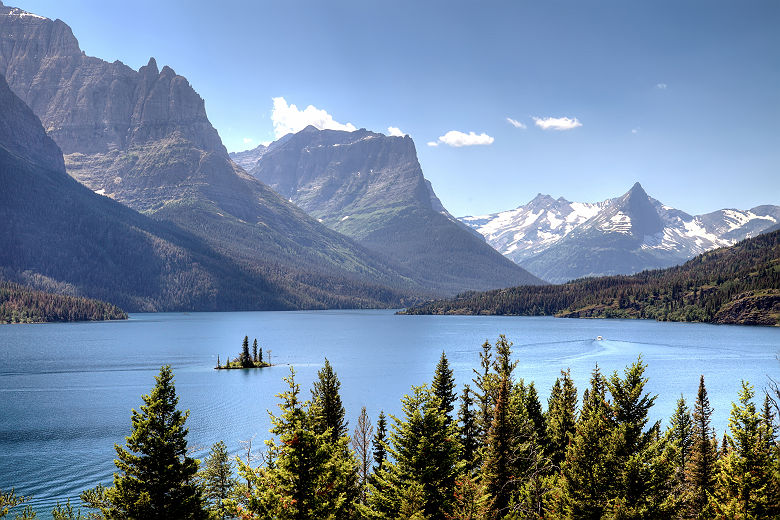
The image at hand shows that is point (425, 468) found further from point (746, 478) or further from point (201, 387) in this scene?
point (201, 387)

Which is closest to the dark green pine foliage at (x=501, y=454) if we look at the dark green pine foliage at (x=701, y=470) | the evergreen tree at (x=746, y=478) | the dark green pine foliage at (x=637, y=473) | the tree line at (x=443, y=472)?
the tree line at (x=443, y=472)

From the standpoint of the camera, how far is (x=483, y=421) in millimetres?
47312

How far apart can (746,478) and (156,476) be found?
35209 mm

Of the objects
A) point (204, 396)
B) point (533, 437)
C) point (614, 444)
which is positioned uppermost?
point (614, 444)

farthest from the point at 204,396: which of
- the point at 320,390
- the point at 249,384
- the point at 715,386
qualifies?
the point at 715,386

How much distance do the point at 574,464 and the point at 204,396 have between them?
9790 cm

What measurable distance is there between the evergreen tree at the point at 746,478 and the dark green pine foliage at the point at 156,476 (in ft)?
106

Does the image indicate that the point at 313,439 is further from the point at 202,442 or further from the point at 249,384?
the point at 249,384

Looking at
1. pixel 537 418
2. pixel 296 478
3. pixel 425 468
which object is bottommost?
pixel 537 418

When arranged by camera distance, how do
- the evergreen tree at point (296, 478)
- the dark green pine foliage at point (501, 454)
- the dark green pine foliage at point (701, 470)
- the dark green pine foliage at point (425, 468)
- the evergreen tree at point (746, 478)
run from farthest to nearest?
the dark green pine foliage at point (701, 470), the dark green pine foliage at point (501, 454), the dark green pine foliage at point (425, 468), the evergreen tree at point (746, 478), the evergreen tree at point (296, 478)

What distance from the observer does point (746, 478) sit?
36031 mm

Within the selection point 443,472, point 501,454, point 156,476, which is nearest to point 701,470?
point 501,454

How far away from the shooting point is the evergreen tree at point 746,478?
35625 mm

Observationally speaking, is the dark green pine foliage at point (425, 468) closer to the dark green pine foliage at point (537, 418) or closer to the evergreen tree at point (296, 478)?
the evergreen tree at point (296, 478)
